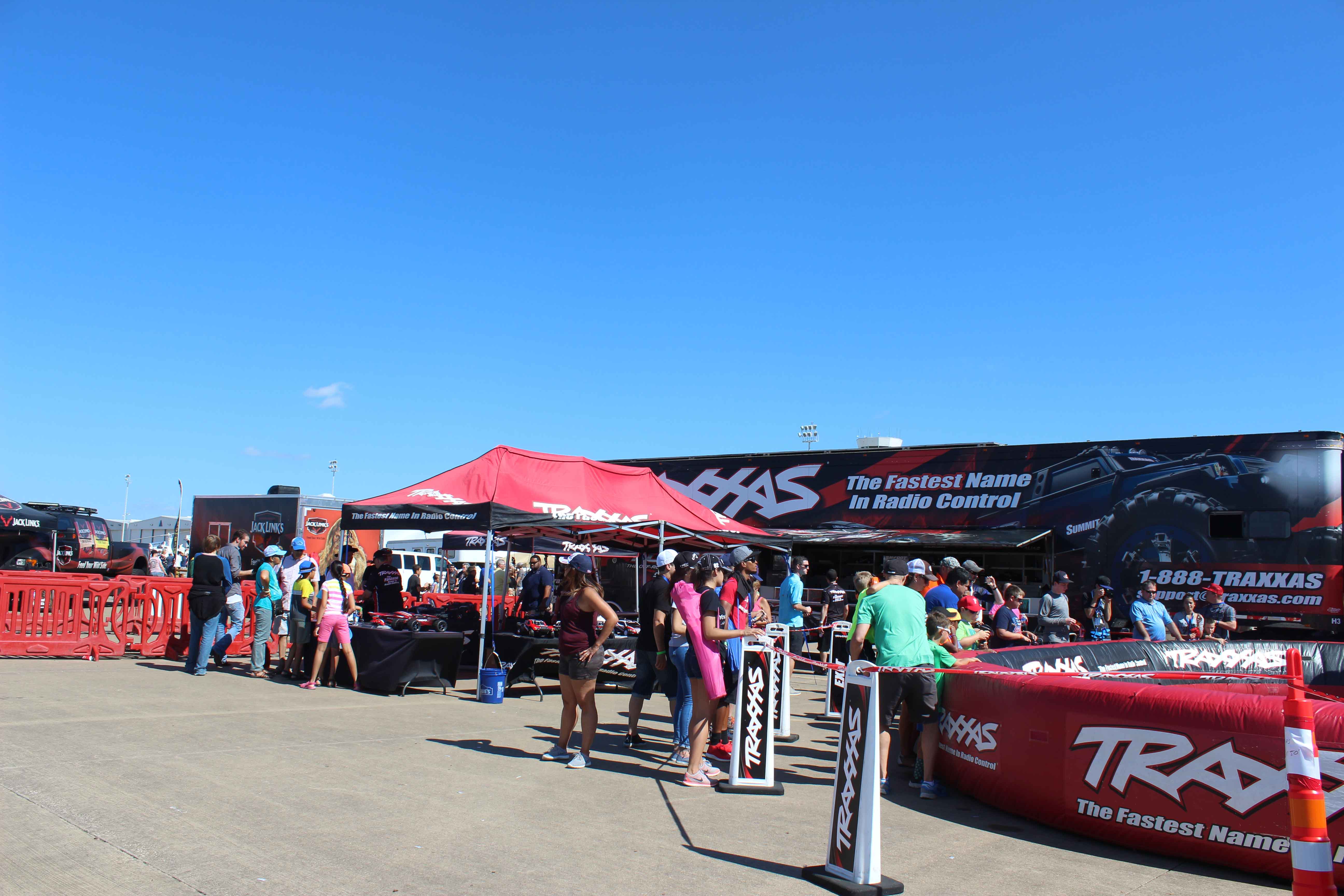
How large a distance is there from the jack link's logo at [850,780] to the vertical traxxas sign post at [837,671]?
7.14 ft

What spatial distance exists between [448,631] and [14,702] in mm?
4484

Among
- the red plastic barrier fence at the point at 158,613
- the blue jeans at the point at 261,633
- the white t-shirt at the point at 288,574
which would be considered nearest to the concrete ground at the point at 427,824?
the blue jeans at the point at 261,633

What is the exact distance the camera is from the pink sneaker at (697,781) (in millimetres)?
7047

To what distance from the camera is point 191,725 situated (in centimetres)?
838

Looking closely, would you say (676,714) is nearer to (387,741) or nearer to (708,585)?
(708,585)

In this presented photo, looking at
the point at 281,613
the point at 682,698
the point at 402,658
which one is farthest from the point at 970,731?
the point at 281,613

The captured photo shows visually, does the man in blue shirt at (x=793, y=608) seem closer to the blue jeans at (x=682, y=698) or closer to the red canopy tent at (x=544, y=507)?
the red canopy tent at (x=544, y=507)

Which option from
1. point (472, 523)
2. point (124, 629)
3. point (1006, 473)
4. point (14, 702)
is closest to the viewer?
point (14, 702)

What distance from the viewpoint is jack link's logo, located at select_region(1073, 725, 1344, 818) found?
524cm

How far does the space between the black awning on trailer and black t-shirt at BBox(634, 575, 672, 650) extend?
8983 mm

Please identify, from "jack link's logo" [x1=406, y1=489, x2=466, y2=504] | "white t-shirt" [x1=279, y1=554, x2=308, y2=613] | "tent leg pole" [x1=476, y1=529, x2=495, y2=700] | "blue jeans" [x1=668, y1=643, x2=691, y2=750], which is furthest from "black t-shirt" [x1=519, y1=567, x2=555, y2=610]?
"blue jeans" [x1=668, y1=643, x2=691, y2=750]

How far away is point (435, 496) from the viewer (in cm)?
1258

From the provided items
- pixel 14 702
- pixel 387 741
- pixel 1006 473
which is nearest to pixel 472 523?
pixel 387 741

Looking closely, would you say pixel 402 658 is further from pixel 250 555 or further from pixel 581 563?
pixel 250 555
